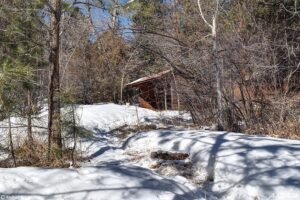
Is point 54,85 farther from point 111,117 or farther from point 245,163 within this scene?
point 111,117

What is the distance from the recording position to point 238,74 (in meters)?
9.66

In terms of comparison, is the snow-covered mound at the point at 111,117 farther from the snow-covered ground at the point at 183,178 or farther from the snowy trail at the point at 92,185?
the snowy trail at the point at 92,185

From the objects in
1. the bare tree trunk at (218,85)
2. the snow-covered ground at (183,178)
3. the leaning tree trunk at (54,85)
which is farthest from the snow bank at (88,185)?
the bare tree trunk at (218,85)

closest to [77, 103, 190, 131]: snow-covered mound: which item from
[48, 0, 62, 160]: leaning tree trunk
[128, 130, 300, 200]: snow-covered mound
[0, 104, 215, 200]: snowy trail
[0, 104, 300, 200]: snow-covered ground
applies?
[0, 104, 300, 200]: snow-covered ground

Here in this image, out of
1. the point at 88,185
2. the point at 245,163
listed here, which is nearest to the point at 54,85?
the point at 88,185

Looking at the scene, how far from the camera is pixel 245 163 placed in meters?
5.23

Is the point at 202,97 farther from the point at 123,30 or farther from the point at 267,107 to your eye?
the point at 123,30

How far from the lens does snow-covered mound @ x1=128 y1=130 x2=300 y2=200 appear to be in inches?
178

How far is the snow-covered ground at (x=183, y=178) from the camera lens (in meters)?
3.86

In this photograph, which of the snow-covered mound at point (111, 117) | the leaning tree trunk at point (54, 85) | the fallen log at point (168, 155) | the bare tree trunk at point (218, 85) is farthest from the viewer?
the snow-covered mound at point (111, 117)

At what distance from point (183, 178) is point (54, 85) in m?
2.49

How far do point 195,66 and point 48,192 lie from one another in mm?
6894

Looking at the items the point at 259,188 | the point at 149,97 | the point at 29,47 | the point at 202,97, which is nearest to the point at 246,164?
the point at 259,188

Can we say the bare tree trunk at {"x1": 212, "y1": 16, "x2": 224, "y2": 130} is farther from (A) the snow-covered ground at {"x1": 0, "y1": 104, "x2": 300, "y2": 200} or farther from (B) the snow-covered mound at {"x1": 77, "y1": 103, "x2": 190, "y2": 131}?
(B) the snow-covered mound at {"x1": 77, "y1": 103, "x2": 190, "y2": 131}
